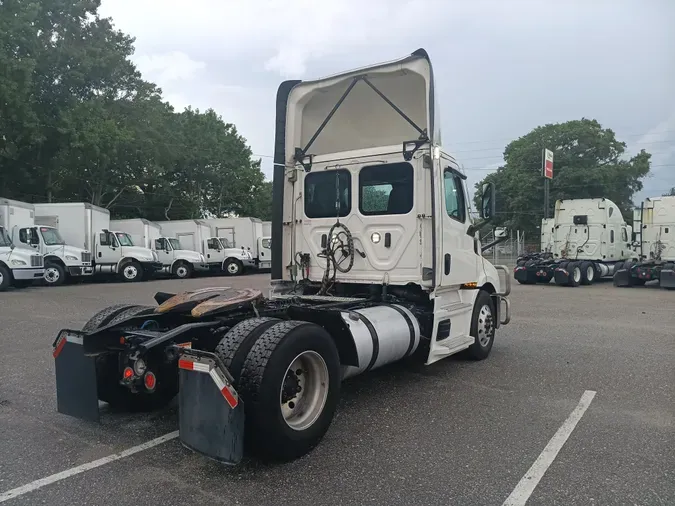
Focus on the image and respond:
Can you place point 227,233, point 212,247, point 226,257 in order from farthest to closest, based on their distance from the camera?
point 227,233 < point 212,247 < point 226,257

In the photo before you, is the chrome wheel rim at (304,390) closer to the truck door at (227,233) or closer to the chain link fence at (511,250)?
the truck door at (227,233)

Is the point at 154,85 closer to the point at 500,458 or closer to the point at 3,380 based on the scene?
the point at 3,380

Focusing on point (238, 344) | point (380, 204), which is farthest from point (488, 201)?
point (238, 344)

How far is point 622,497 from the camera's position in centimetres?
333

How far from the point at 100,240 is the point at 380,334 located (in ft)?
69.8

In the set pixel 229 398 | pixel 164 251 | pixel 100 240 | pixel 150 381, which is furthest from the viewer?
pixel 164 251

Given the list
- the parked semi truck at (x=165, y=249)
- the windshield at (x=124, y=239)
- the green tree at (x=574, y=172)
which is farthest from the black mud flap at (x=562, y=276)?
the green tree at (x=574, y=172)

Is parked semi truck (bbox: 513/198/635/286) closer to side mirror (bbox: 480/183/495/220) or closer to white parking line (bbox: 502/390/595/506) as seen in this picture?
side mirror (bbox: 480/183/495/220)

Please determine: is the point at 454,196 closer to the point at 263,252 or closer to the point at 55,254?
the point at 55,254

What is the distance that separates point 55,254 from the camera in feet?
68.5

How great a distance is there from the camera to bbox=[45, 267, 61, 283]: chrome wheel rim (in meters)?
20.7

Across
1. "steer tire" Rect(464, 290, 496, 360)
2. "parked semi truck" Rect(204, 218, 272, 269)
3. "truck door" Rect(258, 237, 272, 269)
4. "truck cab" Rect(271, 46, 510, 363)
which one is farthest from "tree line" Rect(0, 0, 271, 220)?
"steer tire" Rect(464, 290, 496, 360)

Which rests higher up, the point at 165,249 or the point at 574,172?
the point at 574,172

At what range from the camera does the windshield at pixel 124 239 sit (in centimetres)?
2406
